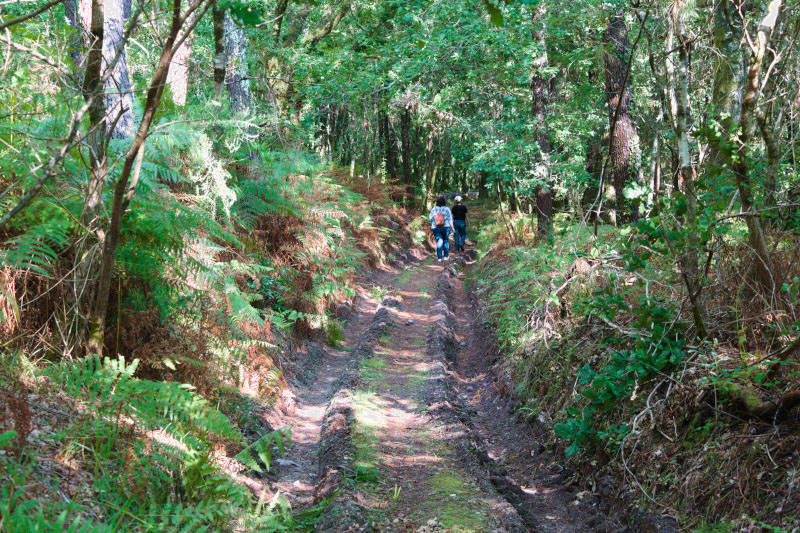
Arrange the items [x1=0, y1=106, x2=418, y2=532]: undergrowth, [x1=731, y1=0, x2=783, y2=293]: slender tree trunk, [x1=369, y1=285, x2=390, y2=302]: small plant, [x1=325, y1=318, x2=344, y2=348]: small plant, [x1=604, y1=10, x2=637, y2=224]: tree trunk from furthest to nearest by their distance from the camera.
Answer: [x1=369, y1=285, x2=390, y2=302]: small plant → [x1=604, y1=10, x2=637, y2=224]: tree trunk → [x1=325, y1=318, x2=344, y2=348]: small plant → [x1=731, y1=0, x2=783, y2=293]: slender tree trunk → [x1=0, y1=106, x2=418, y2=532]: undergrowth

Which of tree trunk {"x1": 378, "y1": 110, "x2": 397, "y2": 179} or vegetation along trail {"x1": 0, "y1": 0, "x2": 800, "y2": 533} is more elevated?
tree trunk {"x1": 378, "y1": 110, "x2": 397, "y2": 179}

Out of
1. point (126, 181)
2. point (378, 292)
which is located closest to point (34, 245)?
point (126, 181)

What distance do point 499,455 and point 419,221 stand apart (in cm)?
1705

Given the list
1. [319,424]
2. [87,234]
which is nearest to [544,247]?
[319,424]

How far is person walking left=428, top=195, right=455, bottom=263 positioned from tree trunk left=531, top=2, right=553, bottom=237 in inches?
138

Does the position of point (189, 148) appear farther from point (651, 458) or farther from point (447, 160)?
point (447, 160)

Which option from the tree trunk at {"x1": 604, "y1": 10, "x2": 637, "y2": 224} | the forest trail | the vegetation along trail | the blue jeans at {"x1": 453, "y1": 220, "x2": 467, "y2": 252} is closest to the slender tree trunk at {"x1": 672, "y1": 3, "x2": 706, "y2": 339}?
the vegetation along trail

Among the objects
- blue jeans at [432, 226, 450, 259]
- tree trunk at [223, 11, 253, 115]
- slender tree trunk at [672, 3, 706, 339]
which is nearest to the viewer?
slender tree trunk at [672, 3, 706, 339]

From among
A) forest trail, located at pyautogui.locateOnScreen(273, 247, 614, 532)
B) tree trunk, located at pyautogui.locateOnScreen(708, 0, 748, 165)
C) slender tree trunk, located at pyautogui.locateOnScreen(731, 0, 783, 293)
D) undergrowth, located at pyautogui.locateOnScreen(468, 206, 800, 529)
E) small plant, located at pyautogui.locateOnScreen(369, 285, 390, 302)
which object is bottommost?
forest trail, located at pyautogui.locateOnScreen(273, 247, 614, 532)

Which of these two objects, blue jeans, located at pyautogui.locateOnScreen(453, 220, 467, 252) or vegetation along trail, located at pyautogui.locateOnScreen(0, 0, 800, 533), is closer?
vegetation along trail, located at pyautogui.locateOnScreen(0, 0, 800, 533)

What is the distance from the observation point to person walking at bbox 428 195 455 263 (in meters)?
17.1

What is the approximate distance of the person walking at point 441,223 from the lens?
17141 millimetres

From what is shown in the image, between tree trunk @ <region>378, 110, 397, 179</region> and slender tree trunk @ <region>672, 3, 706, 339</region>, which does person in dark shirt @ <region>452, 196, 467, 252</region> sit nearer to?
tree trunk @ <region>378, 110, 397, 179</region>

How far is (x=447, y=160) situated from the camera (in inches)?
1522
